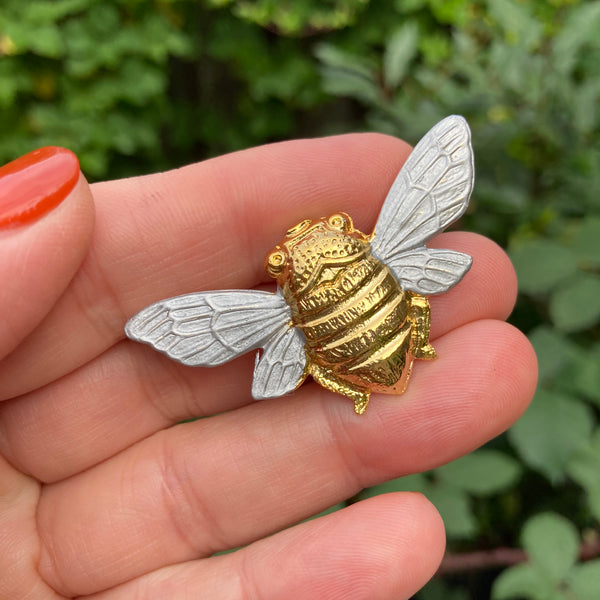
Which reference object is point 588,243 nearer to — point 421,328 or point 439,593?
point 421,328

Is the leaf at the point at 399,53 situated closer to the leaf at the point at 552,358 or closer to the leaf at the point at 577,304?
the leaf at the point at 577,304

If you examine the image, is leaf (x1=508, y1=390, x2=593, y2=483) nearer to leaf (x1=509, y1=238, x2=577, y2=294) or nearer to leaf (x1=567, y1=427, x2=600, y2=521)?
leaf (x1=567, y1=427, x2=600, y2=521)

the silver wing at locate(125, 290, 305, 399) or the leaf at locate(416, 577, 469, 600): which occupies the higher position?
the silver wing at locate(125, 290, 305, 399)

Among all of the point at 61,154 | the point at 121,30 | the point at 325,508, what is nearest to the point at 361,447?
the point at 325,508

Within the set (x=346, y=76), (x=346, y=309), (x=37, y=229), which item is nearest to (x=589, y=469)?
(x=346, y=309)

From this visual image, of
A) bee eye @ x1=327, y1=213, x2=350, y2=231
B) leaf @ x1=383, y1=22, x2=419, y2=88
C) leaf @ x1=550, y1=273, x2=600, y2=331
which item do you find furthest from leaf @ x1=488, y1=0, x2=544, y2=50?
bee eye @ x1=327, y1=213, x2=350, y2=231

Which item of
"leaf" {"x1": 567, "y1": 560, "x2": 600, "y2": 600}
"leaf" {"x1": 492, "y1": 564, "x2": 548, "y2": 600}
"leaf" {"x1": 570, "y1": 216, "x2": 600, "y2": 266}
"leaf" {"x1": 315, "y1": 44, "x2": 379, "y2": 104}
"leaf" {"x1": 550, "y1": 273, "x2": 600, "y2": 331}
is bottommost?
"leaf" {"x1": 492, "y1": 564, "x2": 548, "y2": 600}

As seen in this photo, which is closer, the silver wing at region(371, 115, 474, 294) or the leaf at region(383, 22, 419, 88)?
the silver wing at region(371, 115, 474, 294)
